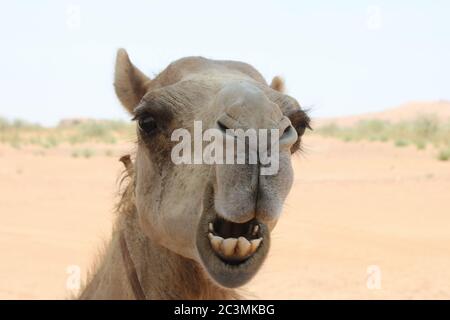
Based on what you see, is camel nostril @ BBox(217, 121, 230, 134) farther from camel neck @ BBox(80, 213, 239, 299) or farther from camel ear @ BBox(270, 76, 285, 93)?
camel ear @ BBox(270, 76, 285, 93)

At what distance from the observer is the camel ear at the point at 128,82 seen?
12.9ft

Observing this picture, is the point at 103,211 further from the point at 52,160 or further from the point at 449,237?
the point at 52,160

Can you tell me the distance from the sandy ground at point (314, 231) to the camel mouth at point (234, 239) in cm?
159

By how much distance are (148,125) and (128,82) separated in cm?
65

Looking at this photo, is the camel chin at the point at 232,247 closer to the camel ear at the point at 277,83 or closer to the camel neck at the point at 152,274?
the camel neck at the point at 152,274

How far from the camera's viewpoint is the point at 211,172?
290 cm

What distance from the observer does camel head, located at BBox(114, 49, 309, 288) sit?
8.86ft

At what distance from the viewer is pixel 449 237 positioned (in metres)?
15.8

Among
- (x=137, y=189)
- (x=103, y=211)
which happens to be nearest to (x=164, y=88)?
(x=137, y=189)

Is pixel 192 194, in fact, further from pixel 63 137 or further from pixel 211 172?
pixel 63 137

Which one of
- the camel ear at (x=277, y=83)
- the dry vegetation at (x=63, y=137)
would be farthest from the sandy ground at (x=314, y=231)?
the dry vegetation at (x=63, y=137)

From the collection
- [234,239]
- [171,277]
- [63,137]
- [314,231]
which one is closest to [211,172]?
[234,239]
